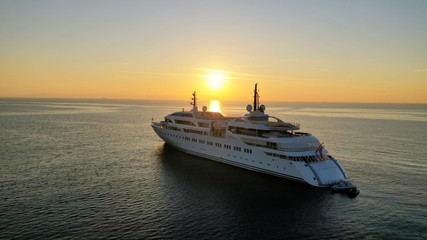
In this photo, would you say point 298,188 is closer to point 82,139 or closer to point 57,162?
point 57,162

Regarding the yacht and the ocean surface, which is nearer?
the ocean surface

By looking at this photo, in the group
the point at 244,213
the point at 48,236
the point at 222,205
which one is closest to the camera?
the point at 48,236

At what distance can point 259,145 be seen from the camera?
137ft

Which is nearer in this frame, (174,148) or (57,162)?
(57,162)

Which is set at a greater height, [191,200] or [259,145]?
[259,145]

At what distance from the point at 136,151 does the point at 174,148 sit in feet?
28.8

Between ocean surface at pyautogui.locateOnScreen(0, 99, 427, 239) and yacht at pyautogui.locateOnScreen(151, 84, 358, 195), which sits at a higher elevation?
yacht at pyautogui.locateOnScreen(151, 84, 358, 195)

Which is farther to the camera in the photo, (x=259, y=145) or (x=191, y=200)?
(x=259, y=145)

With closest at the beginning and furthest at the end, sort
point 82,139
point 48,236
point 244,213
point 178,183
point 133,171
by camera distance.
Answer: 1. point 48,236
2. point 244,213
3. point 178,183
4. point 133,171
5. point 82,139

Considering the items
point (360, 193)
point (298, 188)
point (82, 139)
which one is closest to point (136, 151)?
point (82, 139)

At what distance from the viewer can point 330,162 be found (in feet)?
122

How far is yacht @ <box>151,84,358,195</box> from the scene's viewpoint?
36281mm

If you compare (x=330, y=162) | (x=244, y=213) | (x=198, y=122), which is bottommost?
(x=244, y=213)

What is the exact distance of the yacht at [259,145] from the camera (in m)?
36.3
